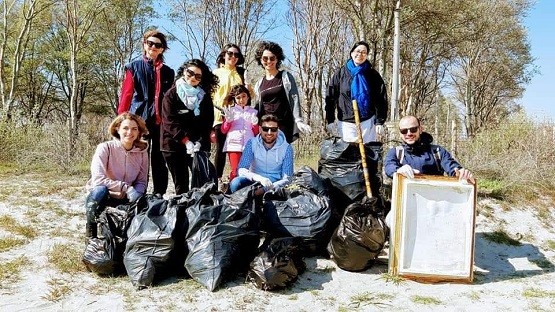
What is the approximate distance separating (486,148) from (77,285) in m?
7.13

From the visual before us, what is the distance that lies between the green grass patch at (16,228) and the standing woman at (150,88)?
53.7 inches

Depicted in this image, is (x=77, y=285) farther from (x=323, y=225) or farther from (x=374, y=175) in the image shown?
(x=374, y=175)

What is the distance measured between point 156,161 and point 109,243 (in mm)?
1210

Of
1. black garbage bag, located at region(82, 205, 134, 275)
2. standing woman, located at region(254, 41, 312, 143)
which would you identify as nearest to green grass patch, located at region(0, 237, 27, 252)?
black garbage bag, located at region(82, 205, 134, 275)

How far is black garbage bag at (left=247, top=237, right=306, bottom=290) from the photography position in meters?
3.21

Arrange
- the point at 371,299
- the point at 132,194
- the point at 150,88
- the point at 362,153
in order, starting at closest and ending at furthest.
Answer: the point at 371,299 < the point at 132,194 < the point at 362,153 < the point at 150,88

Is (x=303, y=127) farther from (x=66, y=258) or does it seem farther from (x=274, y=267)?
(x=66, y=258)

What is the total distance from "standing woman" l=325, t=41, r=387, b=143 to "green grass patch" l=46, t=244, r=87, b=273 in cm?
277

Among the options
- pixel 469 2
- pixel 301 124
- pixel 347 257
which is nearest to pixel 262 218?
pixel 347 257

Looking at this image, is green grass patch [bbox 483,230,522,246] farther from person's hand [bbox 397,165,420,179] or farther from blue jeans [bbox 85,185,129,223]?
blue jeans [bbox 85,185,129,223]

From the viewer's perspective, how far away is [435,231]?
353 centimetres

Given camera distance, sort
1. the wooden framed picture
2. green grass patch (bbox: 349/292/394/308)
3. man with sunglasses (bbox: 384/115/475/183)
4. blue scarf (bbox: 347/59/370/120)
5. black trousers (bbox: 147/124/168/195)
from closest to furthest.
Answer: green grass patch (bbox: 349/292/394/308) < the wooden framed picture < man with sunglasses (bbox: 384/115/475/183) < black trousers (bbox: 147/124/168/195) < blue scarf (bbox: 347/59/370/120)

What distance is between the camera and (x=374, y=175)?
4.48m

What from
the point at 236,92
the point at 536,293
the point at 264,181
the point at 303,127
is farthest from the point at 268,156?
the point at 536,293
